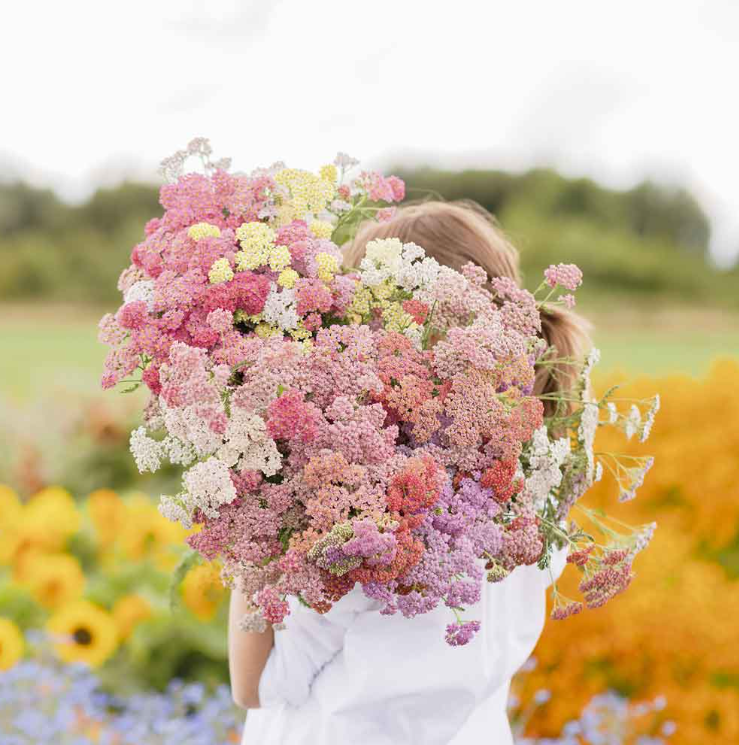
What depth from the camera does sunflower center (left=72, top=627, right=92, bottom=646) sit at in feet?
11.6

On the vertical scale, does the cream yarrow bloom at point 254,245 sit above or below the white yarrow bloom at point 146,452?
above

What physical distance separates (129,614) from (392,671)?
7.83 ft

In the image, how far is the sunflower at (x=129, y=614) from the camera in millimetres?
3781

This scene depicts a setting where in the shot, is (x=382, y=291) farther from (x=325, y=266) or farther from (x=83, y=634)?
(x=83, y=634)

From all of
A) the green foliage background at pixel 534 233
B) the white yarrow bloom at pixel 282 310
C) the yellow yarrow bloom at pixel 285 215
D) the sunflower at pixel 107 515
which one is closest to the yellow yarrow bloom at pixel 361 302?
the white yarrow bloom at pixel 282 310

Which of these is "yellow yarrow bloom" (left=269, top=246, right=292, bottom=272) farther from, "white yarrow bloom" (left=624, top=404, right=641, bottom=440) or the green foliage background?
the green foliage background

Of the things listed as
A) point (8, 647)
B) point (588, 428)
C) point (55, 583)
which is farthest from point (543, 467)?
point (55, 583)

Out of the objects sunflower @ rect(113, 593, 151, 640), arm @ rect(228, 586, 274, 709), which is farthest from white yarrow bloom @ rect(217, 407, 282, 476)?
sunflower @ rect(113, 593, 151, 640)

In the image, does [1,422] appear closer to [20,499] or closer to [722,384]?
[20,499]

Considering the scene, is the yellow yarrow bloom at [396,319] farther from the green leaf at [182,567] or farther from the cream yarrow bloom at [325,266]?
the green leaf at [182,567]

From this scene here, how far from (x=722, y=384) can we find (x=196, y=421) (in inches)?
161

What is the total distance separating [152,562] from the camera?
13.6ft

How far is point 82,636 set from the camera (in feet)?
11.6

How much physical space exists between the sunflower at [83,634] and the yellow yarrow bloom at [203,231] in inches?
95.9
